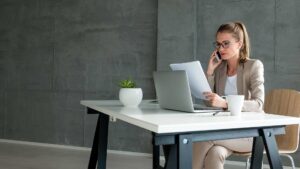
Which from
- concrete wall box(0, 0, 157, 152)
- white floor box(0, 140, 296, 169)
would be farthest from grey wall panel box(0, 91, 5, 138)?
white floor box(0, 140, 296, 169)

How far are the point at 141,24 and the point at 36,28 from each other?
1.59 metres

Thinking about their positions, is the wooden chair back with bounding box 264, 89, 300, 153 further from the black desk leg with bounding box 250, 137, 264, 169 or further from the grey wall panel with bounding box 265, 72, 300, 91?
the grey wall panel with bounding box 265, 72, 300, 91

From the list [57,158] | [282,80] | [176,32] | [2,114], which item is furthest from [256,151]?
[2,114]

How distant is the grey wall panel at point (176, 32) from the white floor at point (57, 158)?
1.10 metres

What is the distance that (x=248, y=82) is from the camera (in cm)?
197

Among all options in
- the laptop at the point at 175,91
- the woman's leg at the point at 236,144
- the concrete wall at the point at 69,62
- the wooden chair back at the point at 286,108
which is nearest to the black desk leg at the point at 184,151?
the laptop at the point at 175,91

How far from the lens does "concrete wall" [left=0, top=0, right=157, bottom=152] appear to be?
4.09 meters

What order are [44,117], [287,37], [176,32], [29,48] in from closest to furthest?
[287,37], [176,32], [44,117], [29,48]

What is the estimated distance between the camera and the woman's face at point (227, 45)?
196 centimetres

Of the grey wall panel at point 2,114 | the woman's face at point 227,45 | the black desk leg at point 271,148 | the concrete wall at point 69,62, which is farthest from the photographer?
the grey wall panel at point 2,114

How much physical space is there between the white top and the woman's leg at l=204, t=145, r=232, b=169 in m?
0.45

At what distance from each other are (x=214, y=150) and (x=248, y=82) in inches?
20.5

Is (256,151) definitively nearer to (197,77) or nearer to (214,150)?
(214,150)

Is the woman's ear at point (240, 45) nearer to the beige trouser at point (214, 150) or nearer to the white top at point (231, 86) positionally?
the white top at point (231, 86)
